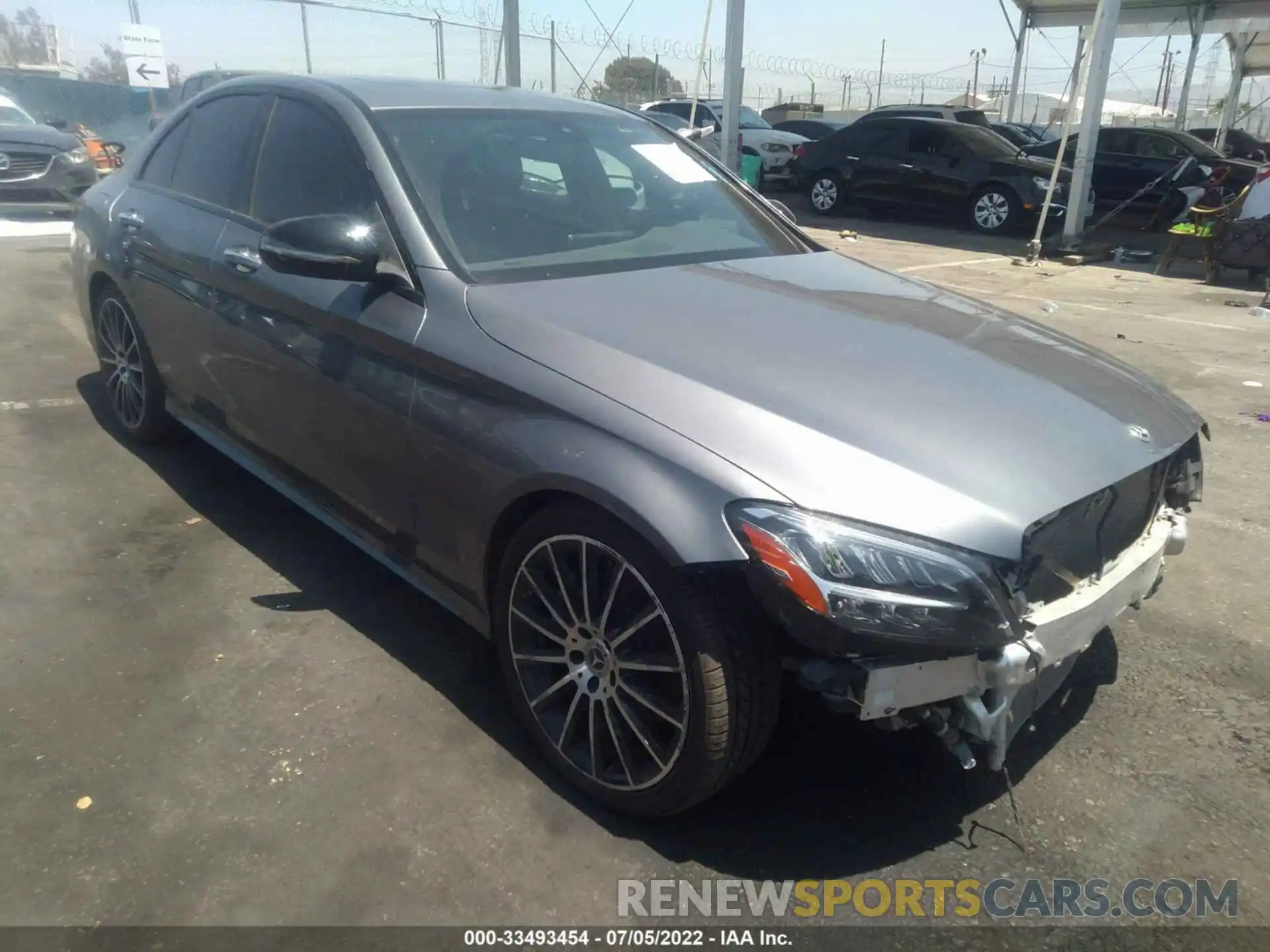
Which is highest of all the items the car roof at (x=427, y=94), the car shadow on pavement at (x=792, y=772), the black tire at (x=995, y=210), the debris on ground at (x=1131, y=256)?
the car roof at (x=427, y=94)

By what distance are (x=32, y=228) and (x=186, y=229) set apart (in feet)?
34.4

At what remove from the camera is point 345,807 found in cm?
247

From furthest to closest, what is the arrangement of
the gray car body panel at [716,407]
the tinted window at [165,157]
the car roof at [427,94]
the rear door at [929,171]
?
the rear door at [929,171] < the tinted window at [165,157] < the car roof at [427,94] < the gray car body panel at [716,407]

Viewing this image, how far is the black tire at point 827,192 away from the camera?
1622 centimetres

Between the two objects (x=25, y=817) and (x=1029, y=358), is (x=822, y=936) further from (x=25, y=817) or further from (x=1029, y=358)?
(x=25, y=817)

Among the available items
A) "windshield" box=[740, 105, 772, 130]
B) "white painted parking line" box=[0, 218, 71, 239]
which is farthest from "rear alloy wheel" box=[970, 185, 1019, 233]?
"white painted parking line" box=[0, 218, 71, 239]

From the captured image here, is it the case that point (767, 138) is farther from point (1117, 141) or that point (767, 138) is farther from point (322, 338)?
point (322, 338)

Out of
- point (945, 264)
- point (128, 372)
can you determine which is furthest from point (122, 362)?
point (945, 264)

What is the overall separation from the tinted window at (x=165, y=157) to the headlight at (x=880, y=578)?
11.3 ft

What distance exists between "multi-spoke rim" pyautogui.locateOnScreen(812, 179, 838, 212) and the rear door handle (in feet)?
46.3

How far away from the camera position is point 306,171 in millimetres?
3328

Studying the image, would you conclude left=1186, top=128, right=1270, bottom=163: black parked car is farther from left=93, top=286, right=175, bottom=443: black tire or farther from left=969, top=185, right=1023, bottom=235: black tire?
left=93, top=286, right=175, bottom=443: black tire

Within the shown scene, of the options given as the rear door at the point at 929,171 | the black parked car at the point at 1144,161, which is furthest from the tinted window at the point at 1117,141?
the rear door at the point at 929,171

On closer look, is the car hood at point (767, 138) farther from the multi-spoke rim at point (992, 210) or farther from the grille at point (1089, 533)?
the grille at point (1089, 533)
